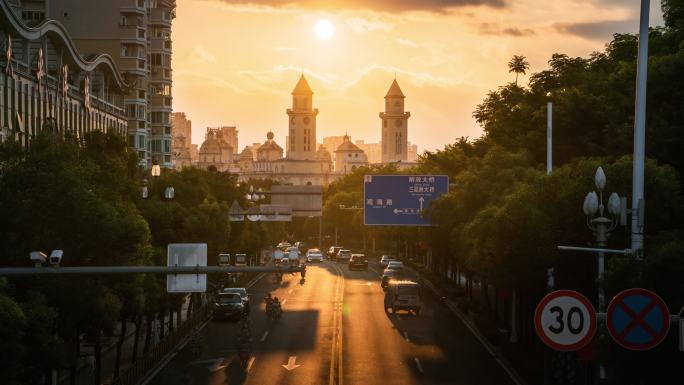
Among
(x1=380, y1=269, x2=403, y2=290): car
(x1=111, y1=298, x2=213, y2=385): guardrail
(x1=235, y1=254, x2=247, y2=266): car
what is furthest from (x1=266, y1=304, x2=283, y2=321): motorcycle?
(x1=235, y1=254, x2=247, y2=266): car

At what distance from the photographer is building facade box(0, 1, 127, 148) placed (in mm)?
54906

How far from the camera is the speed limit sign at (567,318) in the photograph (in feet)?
58.7

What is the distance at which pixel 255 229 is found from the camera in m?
90.3

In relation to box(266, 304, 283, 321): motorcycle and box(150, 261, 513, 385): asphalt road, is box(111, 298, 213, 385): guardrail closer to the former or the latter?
box(150, 261, 513, 385): asphalt road

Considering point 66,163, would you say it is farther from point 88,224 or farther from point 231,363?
point 231,363

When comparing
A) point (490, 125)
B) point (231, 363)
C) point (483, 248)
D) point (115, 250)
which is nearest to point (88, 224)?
point (115, 250)

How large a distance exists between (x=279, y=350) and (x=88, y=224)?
53.4ft

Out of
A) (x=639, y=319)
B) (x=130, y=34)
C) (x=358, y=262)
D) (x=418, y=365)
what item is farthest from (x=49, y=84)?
(x=639, y=319)

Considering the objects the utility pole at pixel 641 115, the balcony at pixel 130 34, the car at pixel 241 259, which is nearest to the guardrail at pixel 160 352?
the utility pole at pixel 641 115

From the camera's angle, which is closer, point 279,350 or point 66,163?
point 66,163

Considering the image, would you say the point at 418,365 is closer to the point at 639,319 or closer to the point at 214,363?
the point at 214,363

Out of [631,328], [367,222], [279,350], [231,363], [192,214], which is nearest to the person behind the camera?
[631,328]

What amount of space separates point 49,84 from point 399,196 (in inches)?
893

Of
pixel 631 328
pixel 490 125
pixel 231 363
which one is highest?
pixel 490 125
